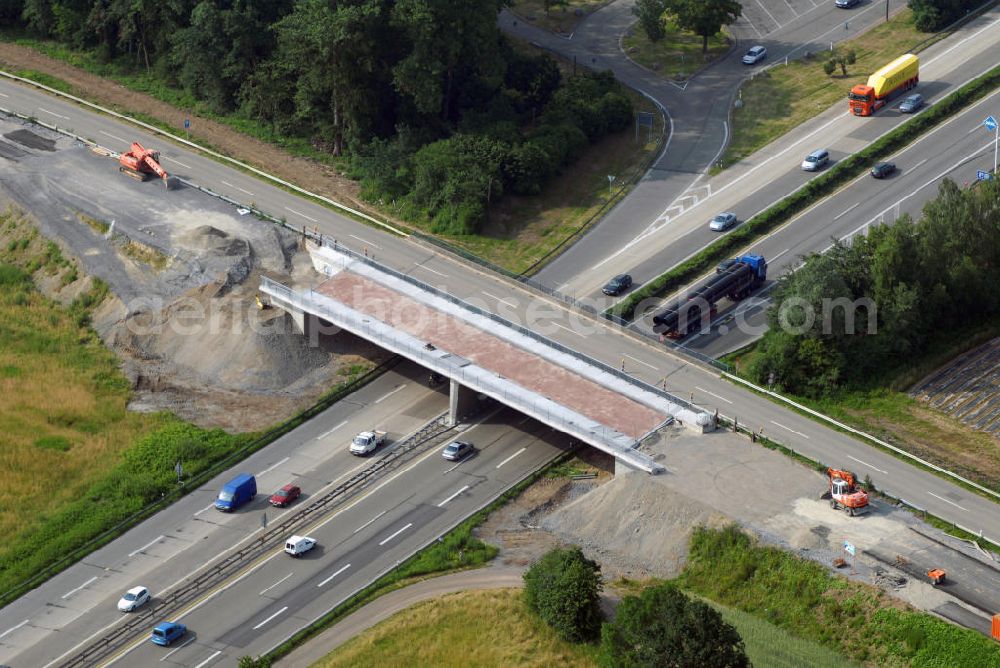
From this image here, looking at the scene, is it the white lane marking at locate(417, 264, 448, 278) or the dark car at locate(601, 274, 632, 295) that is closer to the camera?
the dark car at locate(601, 274, 632, 295)

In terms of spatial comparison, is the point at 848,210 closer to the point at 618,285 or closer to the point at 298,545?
the point at 618,285

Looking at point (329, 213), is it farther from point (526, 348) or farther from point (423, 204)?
point (526, 348)

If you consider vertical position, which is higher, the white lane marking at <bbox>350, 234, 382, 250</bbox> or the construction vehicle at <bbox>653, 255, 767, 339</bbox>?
the construction vehicle at <bbox>653, 255, 767, 339</bbox>

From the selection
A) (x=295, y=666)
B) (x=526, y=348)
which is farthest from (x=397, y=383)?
(x=295, y=666)

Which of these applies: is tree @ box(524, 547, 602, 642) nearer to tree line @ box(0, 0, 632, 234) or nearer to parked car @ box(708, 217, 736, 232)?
parked car @ box(708, 217, 736, 232)

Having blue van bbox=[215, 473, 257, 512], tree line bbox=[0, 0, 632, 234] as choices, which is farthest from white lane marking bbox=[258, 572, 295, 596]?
tree line bbox=[0, 0, 632, 234]

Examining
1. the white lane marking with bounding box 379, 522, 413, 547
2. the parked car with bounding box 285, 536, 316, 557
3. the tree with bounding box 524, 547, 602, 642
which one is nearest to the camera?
the tree with bounding box 524, 547, 602, 642
